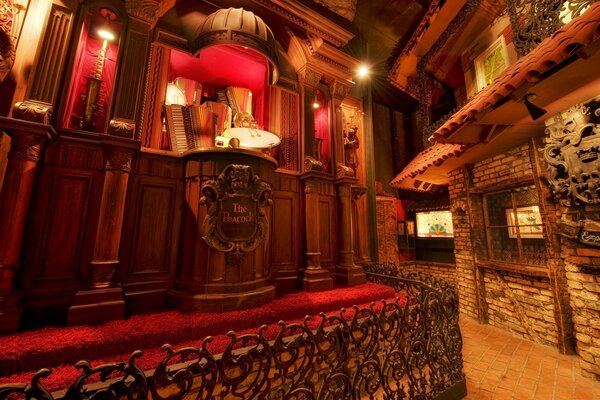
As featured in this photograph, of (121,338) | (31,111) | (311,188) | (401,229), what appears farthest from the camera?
(401,229)

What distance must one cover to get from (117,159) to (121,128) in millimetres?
374

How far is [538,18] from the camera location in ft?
12.5

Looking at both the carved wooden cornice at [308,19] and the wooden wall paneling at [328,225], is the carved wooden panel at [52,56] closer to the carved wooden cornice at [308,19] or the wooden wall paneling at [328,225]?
the carved wooden cornice at [308,19]

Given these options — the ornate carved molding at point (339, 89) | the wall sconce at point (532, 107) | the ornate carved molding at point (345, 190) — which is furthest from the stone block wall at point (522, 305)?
the ornate carved molding at point (339, 89)

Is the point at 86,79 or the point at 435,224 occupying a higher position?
the point at 86,79

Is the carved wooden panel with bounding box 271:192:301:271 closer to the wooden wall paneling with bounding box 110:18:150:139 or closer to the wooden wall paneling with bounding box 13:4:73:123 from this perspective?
the wooden wall paneling with bounding box 110:18:150:139

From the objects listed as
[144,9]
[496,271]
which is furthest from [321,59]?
[496,271]

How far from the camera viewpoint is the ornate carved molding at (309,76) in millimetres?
4859

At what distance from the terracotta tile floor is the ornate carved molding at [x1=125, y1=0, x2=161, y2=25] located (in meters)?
6.36

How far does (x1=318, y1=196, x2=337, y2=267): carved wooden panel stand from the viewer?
4.39 meters

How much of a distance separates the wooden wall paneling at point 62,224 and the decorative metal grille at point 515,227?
7.13m

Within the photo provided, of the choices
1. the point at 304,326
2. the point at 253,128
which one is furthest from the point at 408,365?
the point at 253,128

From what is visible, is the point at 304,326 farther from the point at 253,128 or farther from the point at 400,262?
the point at 400,262

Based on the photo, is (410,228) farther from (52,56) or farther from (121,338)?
(52,56)
